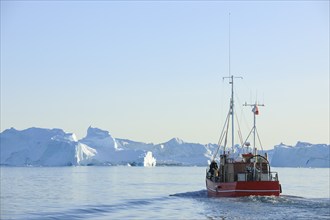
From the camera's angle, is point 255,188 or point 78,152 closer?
point 255,188

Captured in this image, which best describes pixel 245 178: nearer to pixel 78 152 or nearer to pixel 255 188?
pixel 255 188

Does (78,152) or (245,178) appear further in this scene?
(78,152)

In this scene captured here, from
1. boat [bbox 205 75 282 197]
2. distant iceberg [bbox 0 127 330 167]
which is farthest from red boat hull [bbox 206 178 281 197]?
distant iceberg [bbox 0 127 330 167]

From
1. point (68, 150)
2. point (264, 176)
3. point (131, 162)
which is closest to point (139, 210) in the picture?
point (264, 176)

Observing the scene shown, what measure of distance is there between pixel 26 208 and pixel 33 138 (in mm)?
105848

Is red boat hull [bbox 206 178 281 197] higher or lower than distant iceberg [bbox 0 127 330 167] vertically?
lower

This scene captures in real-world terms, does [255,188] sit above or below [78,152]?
A: below

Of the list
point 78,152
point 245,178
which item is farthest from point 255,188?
point 78,152

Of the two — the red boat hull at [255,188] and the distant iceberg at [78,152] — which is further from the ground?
the distant iceberg at [78,152]

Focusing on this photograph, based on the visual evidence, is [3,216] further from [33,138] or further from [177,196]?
Answer: [33,138]

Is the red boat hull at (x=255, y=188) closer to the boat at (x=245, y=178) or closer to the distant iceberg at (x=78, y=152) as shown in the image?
the boat at (x=245, y=178)

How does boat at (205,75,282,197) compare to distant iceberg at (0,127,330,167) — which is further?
distant iceberg at (0,127,330,167)

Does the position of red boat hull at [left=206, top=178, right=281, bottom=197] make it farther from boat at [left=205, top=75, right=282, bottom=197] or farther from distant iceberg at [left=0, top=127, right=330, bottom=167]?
distant iceberg at [left=0, top=127, right=330, bottom=167]

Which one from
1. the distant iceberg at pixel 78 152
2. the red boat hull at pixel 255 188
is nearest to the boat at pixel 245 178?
the red boat hull at pixel 255 188
